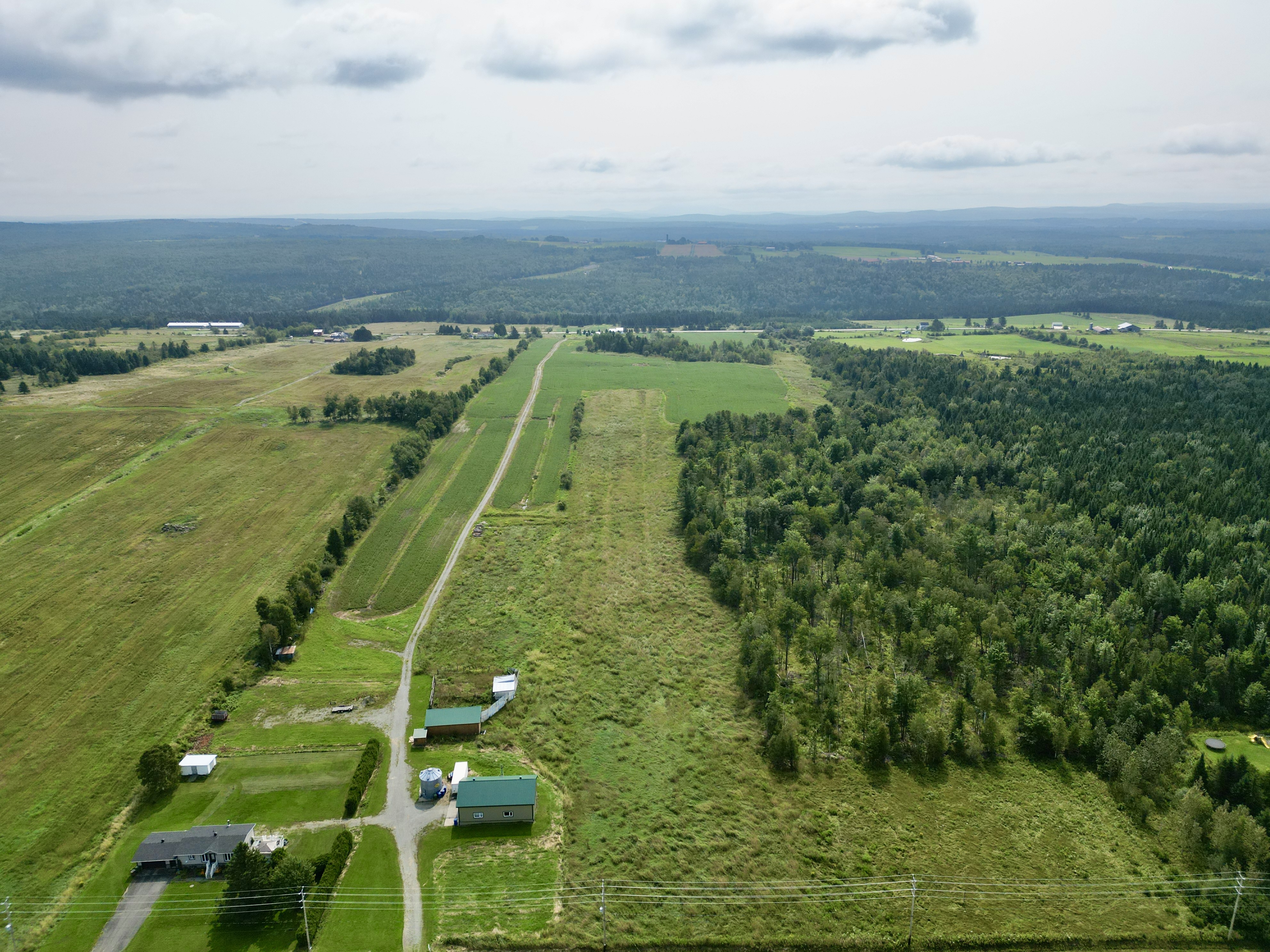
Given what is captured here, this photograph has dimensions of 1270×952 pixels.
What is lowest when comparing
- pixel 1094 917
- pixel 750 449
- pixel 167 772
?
pixel 1094 917

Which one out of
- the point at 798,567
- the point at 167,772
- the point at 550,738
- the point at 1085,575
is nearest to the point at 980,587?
the point at 1085,575

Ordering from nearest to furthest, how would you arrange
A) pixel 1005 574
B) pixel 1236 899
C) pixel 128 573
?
pixel 1236 899 → pixel 1005 574 → pixel 128 573

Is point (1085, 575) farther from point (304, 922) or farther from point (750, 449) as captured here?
point (304, 922)

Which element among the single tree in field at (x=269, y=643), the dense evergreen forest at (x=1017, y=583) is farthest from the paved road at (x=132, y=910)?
the dense evergreen forest at (x=1017, y=583)

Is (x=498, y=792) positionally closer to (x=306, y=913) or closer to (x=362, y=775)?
(x=362, y=775)

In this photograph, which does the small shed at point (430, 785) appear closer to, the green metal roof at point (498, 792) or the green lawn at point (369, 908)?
the green metal roof at point (498, 792)

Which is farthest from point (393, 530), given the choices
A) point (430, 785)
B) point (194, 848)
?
point (194, 848)
